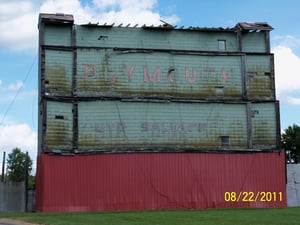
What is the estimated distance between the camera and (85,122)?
43.0 metres

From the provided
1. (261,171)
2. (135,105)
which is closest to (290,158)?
(261,171)

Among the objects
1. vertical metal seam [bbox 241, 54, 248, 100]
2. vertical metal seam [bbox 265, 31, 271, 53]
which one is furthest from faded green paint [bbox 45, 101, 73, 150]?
vertical metal seam [bbox 265, 31, 271, 53]

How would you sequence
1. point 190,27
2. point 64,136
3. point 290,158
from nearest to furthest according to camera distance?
point 64,136 < point 190,27 < point 290,158

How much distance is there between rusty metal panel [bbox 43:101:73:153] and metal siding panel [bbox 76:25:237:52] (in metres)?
5.43

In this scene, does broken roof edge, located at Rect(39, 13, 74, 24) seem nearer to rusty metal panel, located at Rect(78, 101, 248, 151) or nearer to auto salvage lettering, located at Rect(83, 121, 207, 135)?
rusty metal panel, located at Rect(78, 101, 248, 151)

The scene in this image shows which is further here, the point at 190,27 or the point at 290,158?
the point at 290,158

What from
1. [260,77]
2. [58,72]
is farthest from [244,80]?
[58,72]

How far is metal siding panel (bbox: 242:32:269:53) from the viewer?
47.8 m

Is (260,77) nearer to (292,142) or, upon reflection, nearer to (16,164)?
(292,142)

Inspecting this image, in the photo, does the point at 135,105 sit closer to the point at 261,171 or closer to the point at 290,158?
the point at 261,171

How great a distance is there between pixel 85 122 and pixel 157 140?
5679 millimetres

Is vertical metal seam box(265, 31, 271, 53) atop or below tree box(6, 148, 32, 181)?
atop

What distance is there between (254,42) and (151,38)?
8783 millimetres
